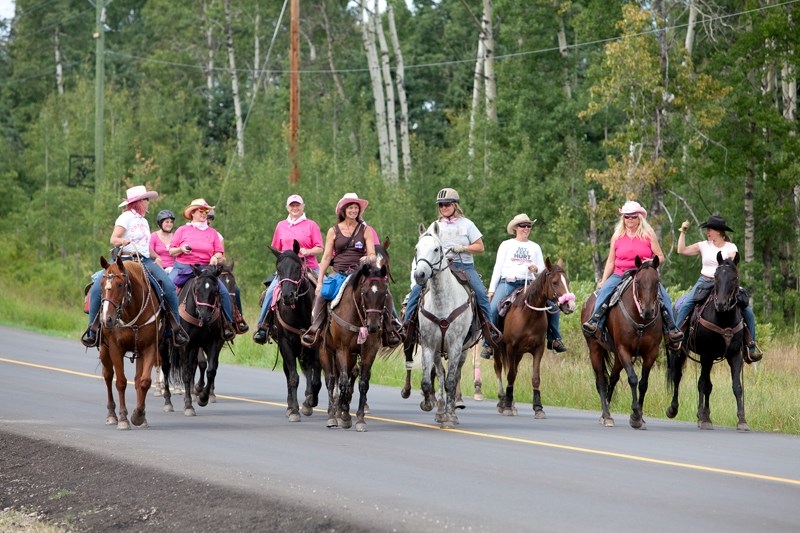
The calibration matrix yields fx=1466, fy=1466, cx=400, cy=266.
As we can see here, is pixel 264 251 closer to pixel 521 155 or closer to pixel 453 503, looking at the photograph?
pixel 521 155

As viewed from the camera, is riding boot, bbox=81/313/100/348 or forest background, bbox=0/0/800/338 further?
forest background, bbox=0/0/800/338

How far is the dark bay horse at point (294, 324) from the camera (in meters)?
18.2

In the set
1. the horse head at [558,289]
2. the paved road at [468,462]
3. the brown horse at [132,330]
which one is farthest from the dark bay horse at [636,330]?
the brown horse at [132,330]

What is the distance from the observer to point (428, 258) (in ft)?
56.1

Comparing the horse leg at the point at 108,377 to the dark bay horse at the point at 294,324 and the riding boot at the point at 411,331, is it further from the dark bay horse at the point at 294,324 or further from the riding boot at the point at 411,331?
the riding boot at the point at 411,331

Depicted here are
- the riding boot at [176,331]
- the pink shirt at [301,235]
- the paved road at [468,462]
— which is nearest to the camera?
the paved road at [468,462]

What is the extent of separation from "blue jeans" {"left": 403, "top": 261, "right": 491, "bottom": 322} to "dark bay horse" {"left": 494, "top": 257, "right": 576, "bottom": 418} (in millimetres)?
1690

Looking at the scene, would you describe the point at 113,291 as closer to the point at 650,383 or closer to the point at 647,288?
the point at 647,288

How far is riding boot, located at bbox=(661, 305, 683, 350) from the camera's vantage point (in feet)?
60.2

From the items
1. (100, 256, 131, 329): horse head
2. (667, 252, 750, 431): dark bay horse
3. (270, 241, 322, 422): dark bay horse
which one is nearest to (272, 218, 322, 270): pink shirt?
(270, 241, 322, 422): dark bay horse

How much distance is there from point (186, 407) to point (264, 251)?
24.7 meters

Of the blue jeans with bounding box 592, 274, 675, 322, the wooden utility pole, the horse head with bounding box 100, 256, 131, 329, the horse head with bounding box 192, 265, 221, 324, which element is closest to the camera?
the horse head with bounding box 100, 256, 131, 329

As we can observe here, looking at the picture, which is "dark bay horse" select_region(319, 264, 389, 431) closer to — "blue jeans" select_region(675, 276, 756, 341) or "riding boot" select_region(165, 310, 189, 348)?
"riding boot" select_region(165, 310, 189, 348)

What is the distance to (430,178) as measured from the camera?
44031mm
